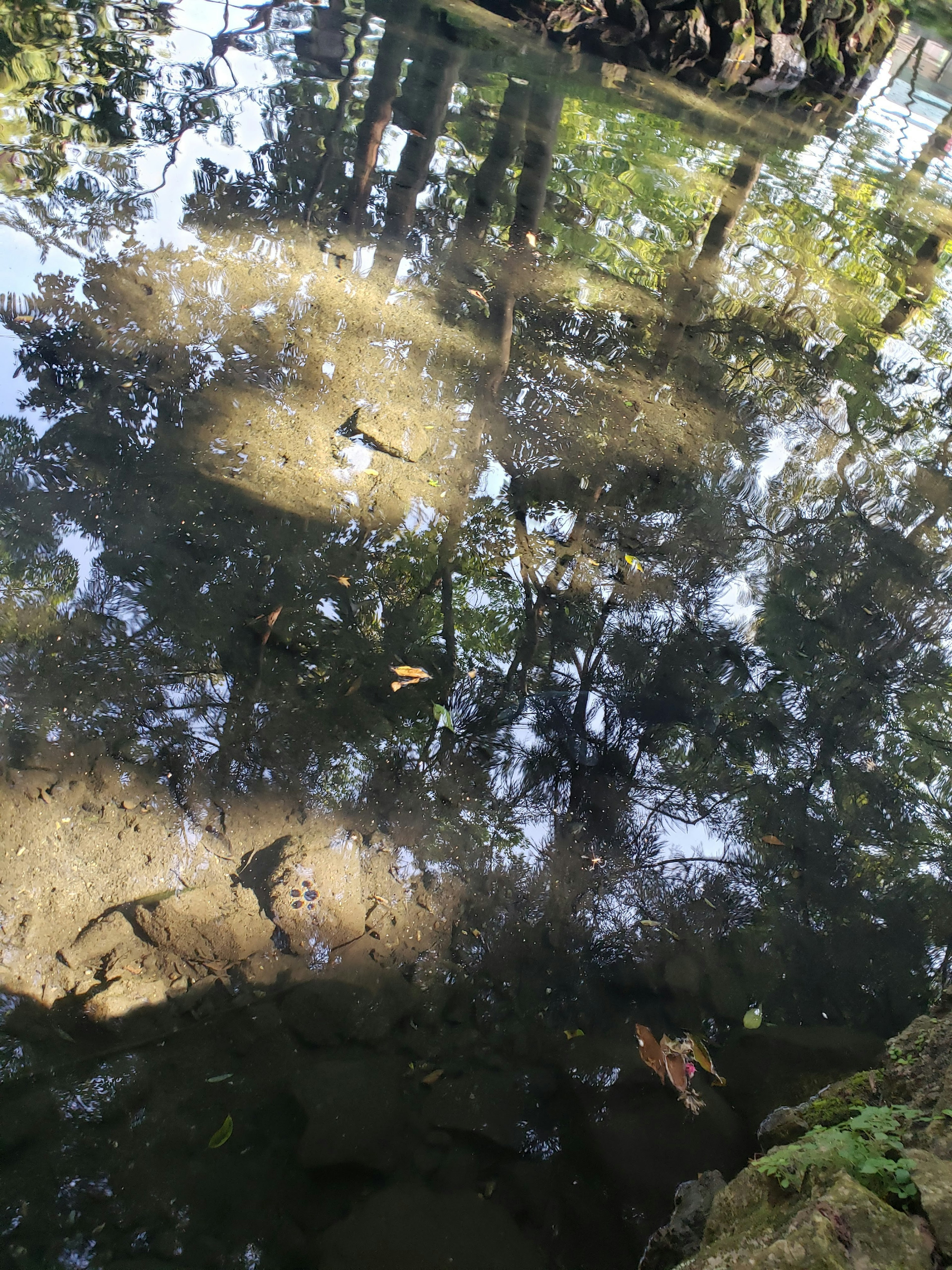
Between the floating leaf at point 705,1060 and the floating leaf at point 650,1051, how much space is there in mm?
130

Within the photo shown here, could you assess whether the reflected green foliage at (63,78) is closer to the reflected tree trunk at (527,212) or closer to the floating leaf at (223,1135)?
the reflected tree trunk at (527,212)

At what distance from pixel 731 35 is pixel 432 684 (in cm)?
1460

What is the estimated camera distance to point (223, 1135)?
202cm

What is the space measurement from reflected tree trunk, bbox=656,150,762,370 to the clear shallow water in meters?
0.06

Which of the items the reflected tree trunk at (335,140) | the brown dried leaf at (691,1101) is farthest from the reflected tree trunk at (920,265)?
the brown dried leaf at (691,1101)

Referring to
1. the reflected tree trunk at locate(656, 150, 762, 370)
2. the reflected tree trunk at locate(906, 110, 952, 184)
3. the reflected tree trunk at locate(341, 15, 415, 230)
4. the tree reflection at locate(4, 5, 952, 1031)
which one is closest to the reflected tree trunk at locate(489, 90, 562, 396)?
the tree reflection at locate(4, 5, 952, 1031)

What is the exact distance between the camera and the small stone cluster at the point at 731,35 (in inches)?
487

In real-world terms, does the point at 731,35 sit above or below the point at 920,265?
above

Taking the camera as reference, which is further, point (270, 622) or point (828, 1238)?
point (270, 622)

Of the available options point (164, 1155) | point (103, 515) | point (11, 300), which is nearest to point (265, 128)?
point (11, 300)

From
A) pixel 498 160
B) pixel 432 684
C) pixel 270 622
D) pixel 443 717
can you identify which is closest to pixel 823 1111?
pixel 443 717

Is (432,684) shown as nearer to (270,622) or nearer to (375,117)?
(270,622)

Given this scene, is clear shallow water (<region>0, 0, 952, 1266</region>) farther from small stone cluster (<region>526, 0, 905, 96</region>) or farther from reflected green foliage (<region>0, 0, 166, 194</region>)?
small stone cluster (<region>526, 0, 905, 96</region>)

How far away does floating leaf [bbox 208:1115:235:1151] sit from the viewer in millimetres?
1996
